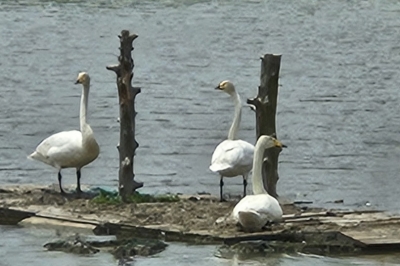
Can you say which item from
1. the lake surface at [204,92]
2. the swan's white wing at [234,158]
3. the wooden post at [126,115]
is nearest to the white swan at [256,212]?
the lake surface at [204,92]

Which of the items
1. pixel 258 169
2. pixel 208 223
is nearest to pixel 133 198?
pixel 208 223

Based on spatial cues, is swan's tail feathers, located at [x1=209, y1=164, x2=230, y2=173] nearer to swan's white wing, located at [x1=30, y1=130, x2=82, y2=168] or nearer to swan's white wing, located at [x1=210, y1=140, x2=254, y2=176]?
swan's white wing, located at [x1=210, y1=140, x2=254, y2=176]

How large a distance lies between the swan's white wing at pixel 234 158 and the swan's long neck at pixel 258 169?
37.0 inches

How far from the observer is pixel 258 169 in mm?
13875

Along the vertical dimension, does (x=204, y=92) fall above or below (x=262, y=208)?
below

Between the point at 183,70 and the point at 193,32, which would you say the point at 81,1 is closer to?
the point at 193,32

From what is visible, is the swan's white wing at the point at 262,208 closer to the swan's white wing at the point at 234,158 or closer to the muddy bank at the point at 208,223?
the muddy bank at the point at 208,223

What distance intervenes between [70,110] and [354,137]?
597cm

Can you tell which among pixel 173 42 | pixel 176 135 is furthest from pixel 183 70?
pixel 176 135

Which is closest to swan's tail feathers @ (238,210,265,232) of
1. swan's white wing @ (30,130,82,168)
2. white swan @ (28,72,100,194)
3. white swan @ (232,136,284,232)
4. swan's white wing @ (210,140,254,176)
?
white swan @ (232,136,284,232)

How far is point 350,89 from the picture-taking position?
1201 inches

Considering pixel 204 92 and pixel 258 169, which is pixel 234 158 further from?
pixel 204 92

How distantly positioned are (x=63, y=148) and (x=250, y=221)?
3442mm

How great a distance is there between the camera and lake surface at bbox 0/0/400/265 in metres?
19.0
